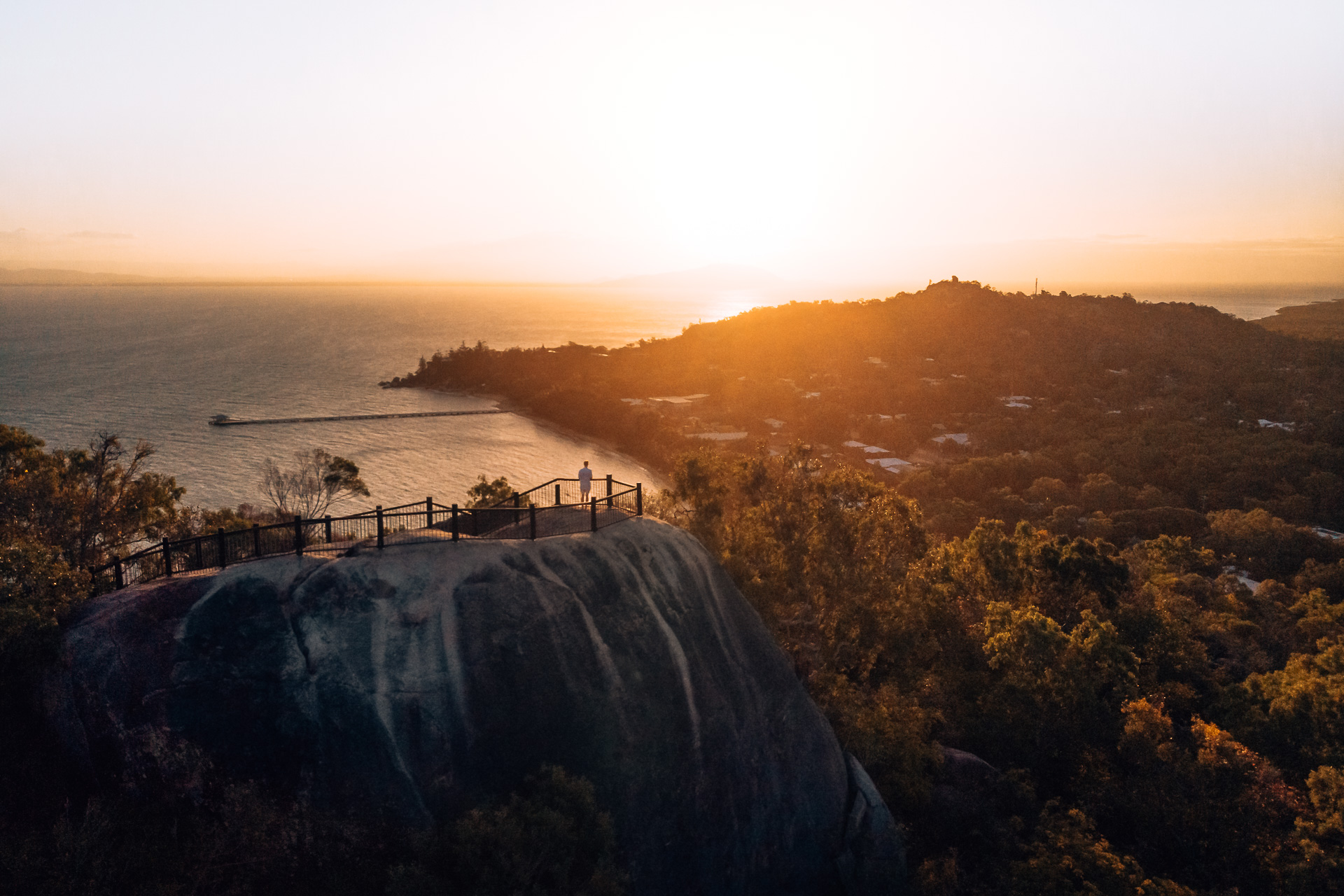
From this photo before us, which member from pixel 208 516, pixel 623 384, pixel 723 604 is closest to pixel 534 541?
pixel 723 604

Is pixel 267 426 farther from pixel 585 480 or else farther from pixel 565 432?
pixel 585 480

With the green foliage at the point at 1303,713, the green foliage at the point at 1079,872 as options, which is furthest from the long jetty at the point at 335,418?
the green foliage at the point at 1303,713

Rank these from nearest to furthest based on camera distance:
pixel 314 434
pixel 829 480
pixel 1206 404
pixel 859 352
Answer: pixel 829 480
pixel 314 434
pixel 1206 404
pixel 859 352

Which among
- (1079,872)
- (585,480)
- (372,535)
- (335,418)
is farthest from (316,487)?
(335,418)

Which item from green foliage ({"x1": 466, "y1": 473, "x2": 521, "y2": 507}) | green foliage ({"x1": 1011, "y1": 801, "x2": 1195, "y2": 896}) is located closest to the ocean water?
green foliage ({"x1": 466, "y1": 473, "x2": 521, "y2": 507})

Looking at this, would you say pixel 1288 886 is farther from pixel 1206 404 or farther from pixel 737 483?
pixel 1206 404

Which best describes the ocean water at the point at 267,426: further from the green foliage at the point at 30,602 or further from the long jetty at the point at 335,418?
the green foliage at the point at 30,602

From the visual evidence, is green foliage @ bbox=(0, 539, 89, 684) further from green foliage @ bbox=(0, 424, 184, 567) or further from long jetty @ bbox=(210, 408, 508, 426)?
long jetty @ bbox=(210, 408, 508, 426)
